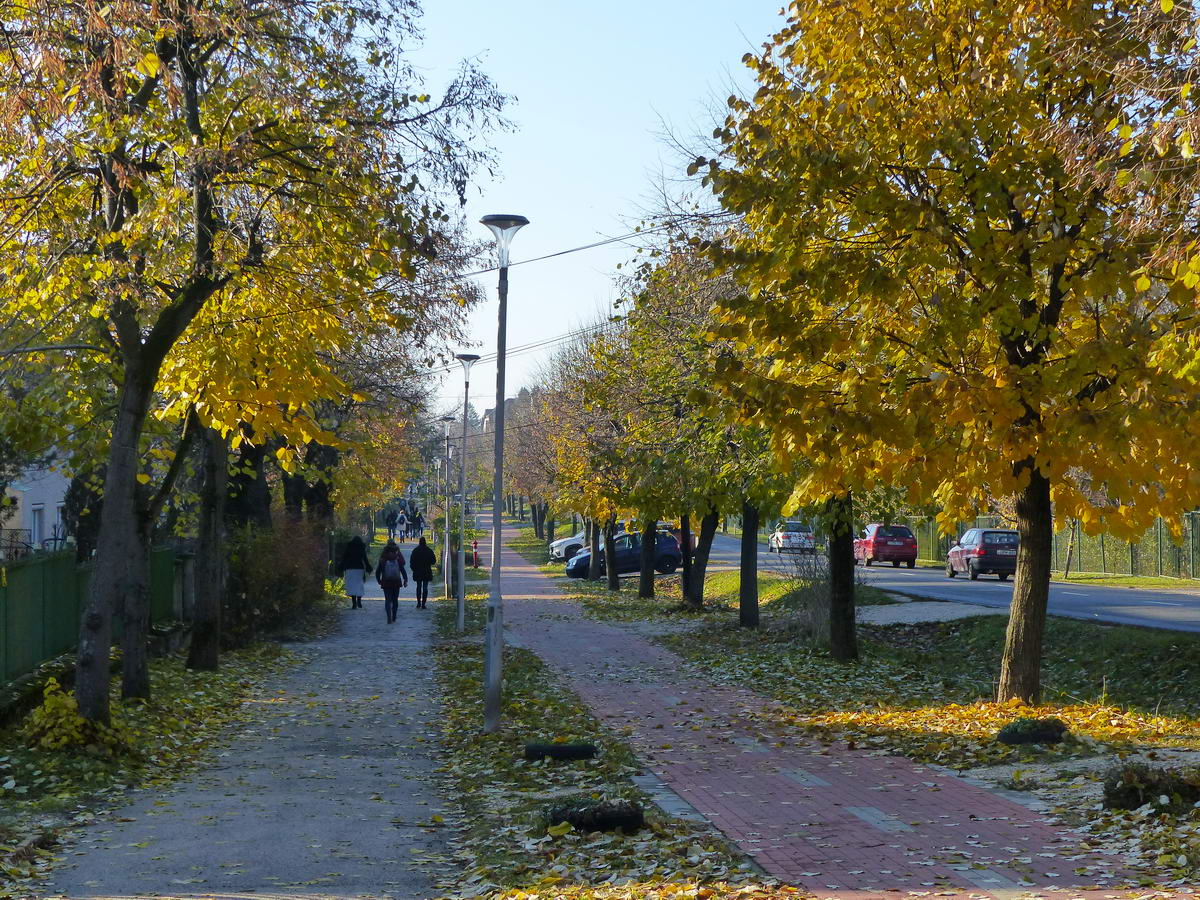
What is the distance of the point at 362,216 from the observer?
10.9m

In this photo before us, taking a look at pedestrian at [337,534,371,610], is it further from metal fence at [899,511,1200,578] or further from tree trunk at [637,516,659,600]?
metal fence at [899,511,1200,578]

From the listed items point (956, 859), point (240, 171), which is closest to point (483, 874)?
point (956, 859)

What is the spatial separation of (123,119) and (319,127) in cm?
185

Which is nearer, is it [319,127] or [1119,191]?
[1119,191]

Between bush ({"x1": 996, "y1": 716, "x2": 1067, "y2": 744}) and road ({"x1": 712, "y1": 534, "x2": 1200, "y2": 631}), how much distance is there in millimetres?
8256

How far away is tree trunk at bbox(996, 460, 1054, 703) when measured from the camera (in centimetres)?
1144

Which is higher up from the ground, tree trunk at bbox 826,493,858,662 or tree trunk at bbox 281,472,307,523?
tree trunk at bbox 281,472,307,523

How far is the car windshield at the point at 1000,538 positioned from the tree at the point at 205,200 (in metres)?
29.0

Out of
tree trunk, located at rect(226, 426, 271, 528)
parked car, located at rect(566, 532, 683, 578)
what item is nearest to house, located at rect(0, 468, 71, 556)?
tree trunk, located at rect(226, 426, 271, 528)

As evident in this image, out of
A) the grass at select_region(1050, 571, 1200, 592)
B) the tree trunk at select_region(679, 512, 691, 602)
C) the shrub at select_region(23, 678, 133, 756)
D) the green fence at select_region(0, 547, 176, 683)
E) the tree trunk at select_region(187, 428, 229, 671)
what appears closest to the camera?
the shrub at select_region(23, 678, 133, 756)

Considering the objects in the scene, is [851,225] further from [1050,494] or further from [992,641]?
[992,641]

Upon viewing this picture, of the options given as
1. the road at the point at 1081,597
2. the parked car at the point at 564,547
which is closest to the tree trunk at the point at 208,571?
the road at the point at 1081,597

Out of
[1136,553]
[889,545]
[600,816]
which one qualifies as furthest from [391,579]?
[889,545]

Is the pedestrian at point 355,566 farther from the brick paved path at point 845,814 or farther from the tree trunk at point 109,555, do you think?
the tree trunk at point 109,555
